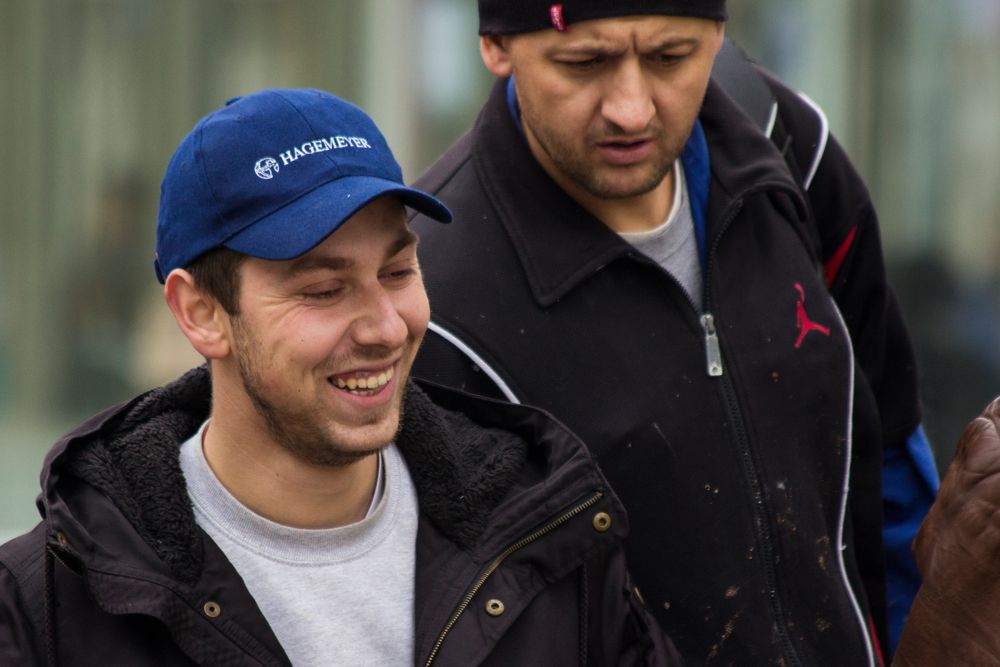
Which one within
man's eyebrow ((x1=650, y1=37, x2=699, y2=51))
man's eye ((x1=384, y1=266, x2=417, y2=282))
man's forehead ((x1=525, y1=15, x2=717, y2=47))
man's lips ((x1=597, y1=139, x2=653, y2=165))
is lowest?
man's eye ((x1=384, y1=266, x2=417, y2=282))

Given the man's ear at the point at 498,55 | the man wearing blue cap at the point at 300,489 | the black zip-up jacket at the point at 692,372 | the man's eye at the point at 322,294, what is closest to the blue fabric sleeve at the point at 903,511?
the black zip-up jacket at the point at 692,372

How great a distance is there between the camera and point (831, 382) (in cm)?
306

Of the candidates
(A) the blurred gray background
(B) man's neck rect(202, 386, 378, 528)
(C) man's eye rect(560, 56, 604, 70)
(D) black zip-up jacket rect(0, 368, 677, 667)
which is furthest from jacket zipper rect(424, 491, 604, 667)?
(A) the blurred gray background

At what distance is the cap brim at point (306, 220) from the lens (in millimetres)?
2340

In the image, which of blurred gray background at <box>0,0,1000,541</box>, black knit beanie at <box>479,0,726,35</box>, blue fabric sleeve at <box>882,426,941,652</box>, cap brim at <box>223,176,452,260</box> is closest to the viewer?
cap brim at <box>223,176,452,260</box>

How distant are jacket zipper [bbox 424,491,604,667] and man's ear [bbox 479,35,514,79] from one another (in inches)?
35.6

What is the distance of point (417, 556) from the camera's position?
251 cm

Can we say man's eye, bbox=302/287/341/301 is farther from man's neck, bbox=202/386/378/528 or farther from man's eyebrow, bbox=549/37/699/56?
man's eyebrow, bbox=549/37/699/56

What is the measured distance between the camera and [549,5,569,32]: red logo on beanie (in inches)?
112

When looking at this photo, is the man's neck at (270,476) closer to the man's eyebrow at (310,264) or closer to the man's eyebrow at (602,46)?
the man's eyebrow at (310,264)

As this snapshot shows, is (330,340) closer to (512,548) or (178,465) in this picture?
(178,465)

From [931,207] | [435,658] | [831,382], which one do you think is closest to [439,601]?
[435,658]

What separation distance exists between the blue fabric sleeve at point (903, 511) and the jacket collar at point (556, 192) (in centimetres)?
63

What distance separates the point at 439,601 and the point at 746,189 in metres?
1.05
